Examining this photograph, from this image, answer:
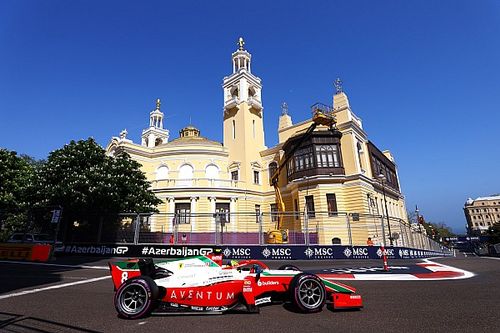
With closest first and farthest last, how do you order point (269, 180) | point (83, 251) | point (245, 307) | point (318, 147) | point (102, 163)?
point (245, 307) → point (83, 251) → point (102, 163) → point (318, 147) → point (269, 180)

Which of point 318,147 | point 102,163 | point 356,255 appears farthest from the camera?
point 318,147

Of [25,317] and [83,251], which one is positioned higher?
[83,251]

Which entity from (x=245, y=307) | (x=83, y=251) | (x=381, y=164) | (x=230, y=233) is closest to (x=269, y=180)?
(x=381, y=164)

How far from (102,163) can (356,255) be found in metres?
19.1

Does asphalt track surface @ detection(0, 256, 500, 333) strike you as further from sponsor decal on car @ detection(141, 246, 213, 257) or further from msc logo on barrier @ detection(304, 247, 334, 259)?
sponsor decal on car @ detection(141, 246, 213, 257)

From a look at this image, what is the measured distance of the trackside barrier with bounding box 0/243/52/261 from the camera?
14.4 meters

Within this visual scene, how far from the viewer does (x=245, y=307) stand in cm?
496

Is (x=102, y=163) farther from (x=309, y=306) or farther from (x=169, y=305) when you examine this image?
(x=309, y=306)

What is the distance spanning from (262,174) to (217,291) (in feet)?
97.2

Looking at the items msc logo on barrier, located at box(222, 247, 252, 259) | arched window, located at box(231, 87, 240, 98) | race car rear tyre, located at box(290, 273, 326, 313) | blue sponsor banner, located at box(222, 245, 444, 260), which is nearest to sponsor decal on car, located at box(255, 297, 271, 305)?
race car rear tyre, located at box(290, 273, 326, 313)

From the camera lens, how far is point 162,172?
1332 inches

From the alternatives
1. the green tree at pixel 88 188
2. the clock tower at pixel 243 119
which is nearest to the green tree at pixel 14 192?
the green tree at pixel 88 188

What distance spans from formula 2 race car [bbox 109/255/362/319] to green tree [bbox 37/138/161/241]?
13809mm

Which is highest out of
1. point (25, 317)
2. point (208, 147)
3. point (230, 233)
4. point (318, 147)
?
point (208, 147)
